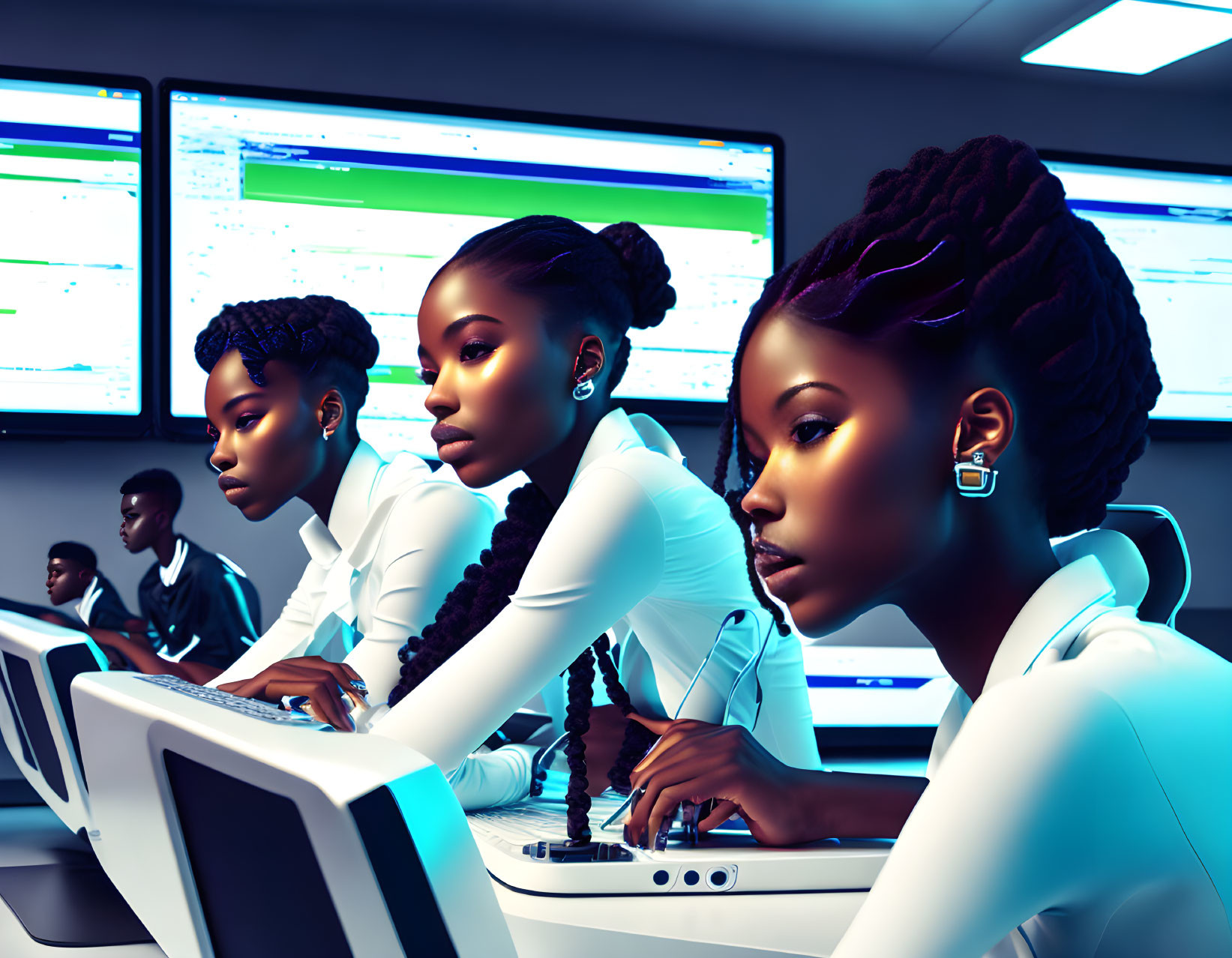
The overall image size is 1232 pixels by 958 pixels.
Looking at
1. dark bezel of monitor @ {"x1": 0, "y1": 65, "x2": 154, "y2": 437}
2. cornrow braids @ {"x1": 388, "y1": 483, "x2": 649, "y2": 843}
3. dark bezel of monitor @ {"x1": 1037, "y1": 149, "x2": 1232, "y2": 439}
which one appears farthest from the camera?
dark bezel of monitor @ {"x1": 1037, "y1": 149, "x2": 1232, "y2": 439}

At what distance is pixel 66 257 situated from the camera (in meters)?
1.93

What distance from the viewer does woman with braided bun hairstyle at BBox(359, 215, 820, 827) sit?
0.87 meters

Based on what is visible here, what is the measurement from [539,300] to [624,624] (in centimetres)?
36

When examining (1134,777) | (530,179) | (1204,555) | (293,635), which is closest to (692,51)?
(530,179)

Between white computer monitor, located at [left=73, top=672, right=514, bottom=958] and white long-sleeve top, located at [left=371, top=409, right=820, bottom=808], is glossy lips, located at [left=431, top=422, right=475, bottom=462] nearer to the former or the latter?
white long-sleeve top, located at [left=371, top=409, right=820, bottom=808]

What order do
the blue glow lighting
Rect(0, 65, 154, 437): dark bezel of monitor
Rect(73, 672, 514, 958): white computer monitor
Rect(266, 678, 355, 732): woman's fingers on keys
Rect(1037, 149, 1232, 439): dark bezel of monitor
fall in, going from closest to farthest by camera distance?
Rect(73, 672, 514, 958): white computer monitor → Rect(266, 678, 355, 732): woman's fingers on keys → Rect(0, 65, 154, 437): dark bezel of monitor → the blue glow lighting → Rect(1037, 149, 1232, 439): dark bezel of monitor

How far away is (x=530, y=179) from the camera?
2172 mm

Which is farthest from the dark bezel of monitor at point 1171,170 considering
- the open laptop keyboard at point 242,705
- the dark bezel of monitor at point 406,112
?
the open laptop keyboard at point 242,705

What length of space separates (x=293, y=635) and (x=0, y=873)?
1.79 feet

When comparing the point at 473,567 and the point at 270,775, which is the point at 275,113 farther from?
the point at 270,775

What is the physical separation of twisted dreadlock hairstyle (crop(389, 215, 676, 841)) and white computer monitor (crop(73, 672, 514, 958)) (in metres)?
0.61

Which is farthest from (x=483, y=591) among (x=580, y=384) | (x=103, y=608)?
(x=103, y=608)

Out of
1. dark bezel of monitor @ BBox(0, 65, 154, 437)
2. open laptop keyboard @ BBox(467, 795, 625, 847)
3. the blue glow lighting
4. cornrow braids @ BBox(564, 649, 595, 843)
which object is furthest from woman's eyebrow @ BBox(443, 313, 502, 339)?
the blue glow lighting

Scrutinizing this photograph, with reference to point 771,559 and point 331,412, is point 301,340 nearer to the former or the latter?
point 331,412
